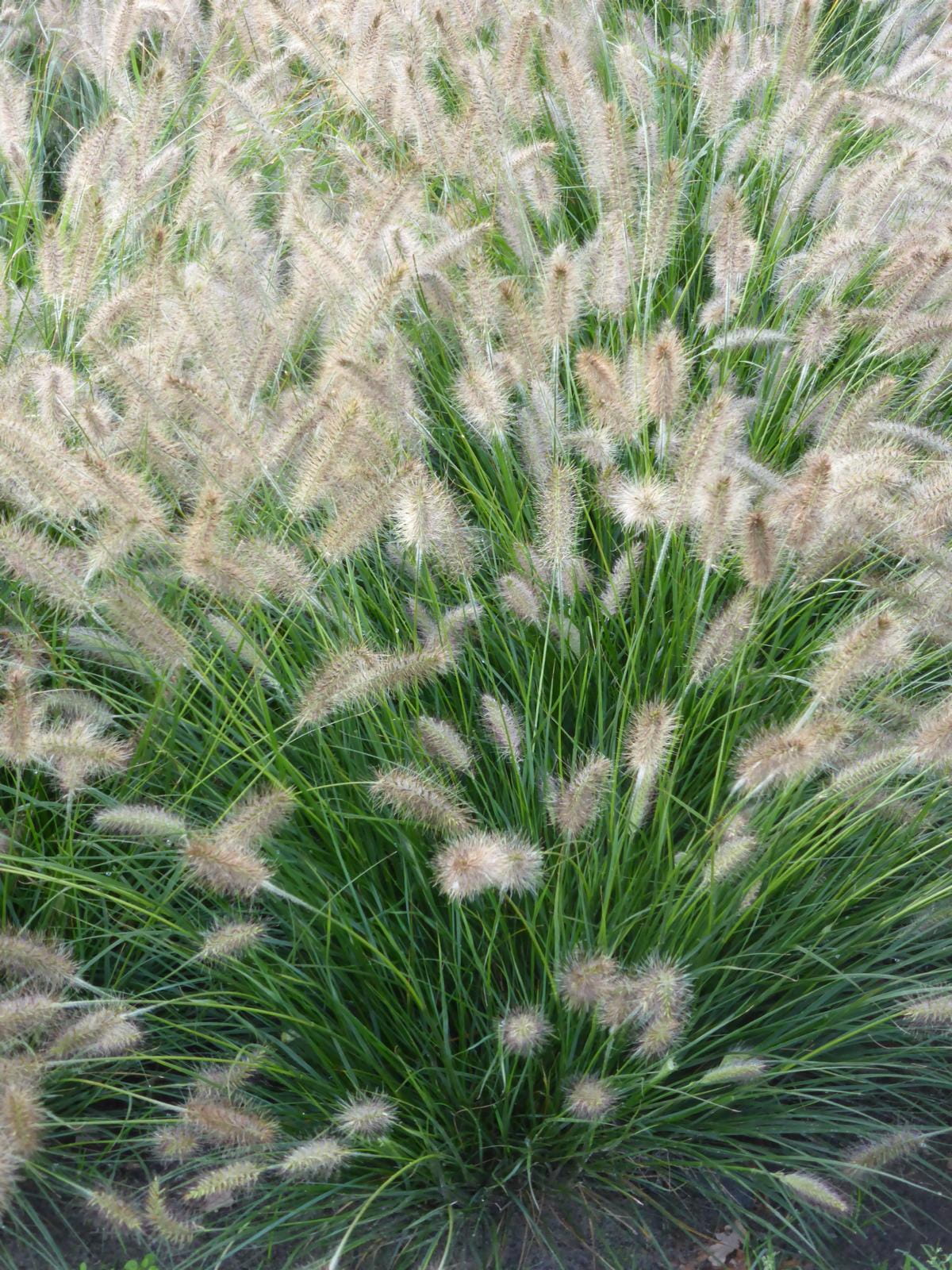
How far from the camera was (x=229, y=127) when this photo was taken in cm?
421

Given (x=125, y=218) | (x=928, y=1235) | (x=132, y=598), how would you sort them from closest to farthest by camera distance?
(x=132, y=598)
(x=928, y=1235)
(x=125, y=218)

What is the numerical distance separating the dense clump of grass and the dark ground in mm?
45

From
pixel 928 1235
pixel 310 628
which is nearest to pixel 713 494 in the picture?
pixel 310 628

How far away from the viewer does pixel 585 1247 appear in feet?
A: 8.18

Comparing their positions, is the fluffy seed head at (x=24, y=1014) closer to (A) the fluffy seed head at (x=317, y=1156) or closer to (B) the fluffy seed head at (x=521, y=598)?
(A) the fluffy seed head at (x=317, y=1156)

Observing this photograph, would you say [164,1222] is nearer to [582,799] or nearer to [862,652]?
[582,799]

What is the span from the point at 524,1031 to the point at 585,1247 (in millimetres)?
566

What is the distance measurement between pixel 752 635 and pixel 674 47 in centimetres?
348

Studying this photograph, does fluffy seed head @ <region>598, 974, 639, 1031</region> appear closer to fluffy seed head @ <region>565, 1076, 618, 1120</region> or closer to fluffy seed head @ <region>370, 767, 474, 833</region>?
fluffy seed head @ <region>565, 1076, 618, 1120</region>

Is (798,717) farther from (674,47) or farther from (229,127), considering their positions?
(674,47)

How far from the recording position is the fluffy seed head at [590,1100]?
2246 mm

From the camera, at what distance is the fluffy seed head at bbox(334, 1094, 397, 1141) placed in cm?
222

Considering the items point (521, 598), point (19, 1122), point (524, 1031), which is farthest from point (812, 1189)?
point (19, 1122)

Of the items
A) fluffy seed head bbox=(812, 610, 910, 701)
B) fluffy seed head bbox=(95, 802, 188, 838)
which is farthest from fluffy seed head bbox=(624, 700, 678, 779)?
fluffy seed head bbox=(95, 802, 188, 838)
